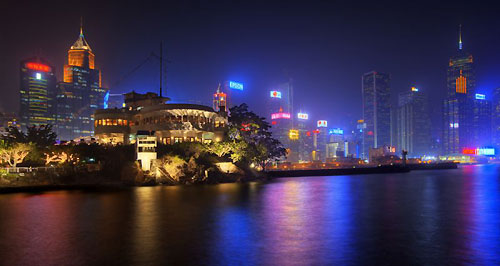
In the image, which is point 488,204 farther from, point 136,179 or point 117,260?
point 136,179

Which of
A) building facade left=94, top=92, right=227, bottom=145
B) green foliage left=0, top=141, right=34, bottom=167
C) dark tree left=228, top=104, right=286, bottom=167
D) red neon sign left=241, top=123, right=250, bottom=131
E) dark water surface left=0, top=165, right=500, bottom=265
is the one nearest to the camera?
dark water surface left=0, top=165, right=500, bottom=265

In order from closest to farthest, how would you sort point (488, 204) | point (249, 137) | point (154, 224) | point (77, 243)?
point (77, 243)
point (154, 224)
point (488, 204)
point (249, 137)

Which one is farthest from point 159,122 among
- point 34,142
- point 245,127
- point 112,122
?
point 34,142

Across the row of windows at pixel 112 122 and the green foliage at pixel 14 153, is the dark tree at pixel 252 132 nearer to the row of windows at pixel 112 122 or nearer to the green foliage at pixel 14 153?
the row of windows at pixel 112 122

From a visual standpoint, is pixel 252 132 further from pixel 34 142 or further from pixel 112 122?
pixel 34 142

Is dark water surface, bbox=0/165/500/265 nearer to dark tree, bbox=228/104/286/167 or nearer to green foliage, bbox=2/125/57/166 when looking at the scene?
green foliage, bbox=2/125/57/166

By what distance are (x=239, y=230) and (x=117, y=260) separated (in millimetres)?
12378

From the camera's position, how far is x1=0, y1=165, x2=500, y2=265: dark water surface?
23.7m

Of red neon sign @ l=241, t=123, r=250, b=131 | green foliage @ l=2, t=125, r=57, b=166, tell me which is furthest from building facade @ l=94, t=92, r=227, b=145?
green foliage @ l=2, t=125, r=57, b=166

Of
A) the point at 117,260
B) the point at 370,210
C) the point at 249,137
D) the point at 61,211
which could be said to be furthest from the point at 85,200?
the point at 249,137

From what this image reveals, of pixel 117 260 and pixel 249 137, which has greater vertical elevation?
pixel 249 137

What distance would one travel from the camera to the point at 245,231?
105 feet

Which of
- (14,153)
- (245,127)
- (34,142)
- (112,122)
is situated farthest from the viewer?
(245,127)

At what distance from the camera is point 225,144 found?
295ft
